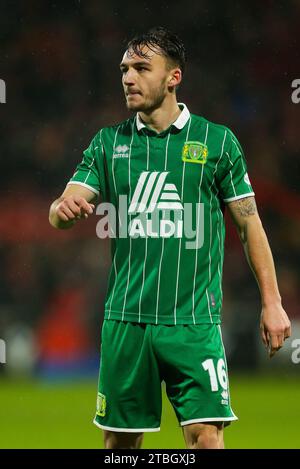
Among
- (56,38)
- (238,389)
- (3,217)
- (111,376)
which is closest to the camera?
(111,376)

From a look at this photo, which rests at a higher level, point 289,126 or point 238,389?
point 289,126

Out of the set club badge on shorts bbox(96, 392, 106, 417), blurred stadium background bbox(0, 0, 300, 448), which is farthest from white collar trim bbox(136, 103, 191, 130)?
blurred stadium background bbox(0, 0, 300, 448)

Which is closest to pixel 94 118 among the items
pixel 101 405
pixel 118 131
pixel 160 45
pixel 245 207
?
pixel 118 131

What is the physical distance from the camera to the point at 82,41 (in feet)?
35.2

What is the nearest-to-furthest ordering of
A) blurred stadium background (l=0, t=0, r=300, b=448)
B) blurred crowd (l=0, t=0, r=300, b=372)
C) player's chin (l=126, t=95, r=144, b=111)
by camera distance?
1. player's chin (l=126, t=95, r=144, b=111)
2. blurred stadium background (l=0, t=0, r=300, b=448)
3. blurred crowd (l=0, t=0, r=300, b=372)

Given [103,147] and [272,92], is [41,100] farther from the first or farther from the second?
[103,147]

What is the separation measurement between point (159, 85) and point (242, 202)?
55cm

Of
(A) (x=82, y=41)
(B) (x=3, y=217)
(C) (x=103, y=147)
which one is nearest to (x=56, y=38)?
(A) (x=82, y=41)

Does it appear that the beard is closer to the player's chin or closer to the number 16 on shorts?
the player's chin

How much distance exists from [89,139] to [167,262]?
6.08 m

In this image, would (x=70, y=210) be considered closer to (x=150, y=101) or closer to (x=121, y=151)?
(x=121, y=151)

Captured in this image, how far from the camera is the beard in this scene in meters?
4.01

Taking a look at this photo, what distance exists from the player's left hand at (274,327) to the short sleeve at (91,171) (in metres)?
0.82

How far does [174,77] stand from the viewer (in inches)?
162
